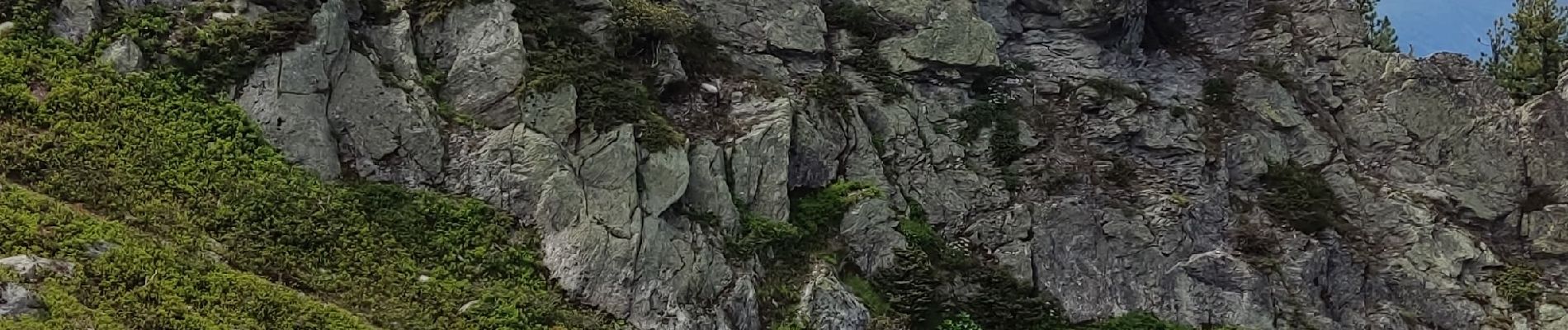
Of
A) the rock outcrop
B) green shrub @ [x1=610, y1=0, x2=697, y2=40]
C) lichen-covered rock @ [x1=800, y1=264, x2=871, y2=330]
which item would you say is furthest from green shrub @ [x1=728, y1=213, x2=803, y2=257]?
the rock outcrop

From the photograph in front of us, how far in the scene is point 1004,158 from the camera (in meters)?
24.9

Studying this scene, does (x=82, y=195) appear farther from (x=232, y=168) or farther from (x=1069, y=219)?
(x=1069, y=219)

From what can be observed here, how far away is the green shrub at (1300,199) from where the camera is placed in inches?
994

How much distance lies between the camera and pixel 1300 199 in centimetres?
2562

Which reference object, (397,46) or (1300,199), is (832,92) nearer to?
(397,46)

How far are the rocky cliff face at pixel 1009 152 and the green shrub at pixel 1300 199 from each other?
0.09 m

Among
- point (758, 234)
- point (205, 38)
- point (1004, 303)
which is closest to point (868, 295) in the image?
point (758, 234)

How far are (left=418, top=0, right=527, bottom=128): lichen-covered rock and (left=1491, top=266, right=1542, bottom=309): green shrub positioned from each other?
22753 mm

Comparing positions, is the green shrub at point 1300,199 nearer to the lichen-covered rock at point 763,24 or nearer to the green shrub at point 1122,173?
the green shrub at point 1122,173


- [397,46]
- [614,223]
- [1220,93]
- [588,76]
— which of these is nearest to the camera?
[614,223]

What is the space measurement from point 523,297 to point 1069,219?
12.6 m

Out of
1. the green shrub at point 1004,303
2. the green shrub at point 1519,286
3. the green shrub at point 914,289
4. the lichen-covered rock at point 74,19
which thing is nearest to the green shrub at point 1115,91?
the green shrub at point 1004,303

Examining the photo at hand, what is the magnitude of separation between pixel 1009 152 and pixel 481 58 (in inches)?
479

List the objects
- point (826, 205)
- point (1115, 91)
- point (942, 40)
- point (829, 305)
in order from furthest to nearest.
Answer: point (1115, 91) < point (942, 40) < point (826, 205) < point (829, 305)
